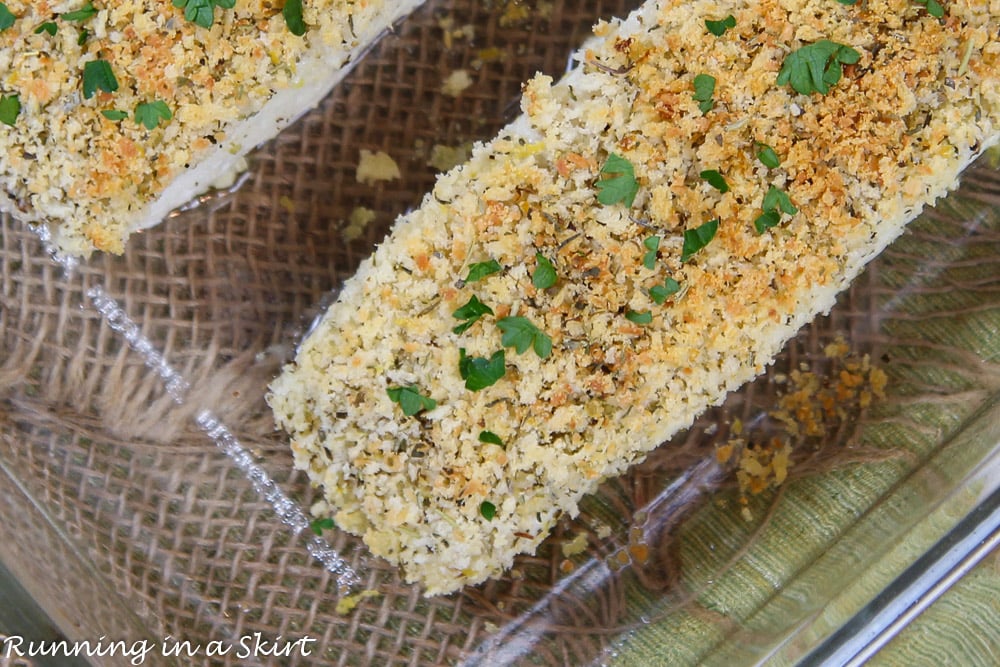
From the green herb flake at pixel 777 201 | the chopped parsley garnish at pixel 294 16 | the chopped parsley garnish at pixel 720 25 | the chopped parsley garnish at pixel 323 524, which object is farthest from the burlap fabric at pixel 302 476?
the green herb flake at pixel 777 201

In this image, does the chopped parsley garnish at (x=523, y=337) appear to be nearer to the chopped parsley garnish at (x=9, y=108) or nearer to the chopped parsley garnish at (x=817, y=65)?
the chopped parsley garnish at (x=817, y=65)

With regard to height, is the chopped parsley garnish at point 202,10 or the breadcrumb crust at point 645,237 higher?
the chopped parsley garnish at point 202,10

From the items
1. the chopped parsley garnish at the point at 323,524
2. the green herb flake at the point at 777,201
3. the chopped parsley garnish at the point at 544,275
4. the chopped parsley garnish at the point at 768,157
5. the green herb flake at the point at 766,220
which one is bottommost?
the chopped parsley garnish at the point at 323,524

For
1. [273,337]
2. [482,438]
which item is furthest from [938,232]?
[273,337]

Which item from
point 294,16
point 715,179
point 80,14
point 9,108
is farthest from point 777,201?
point 9,108

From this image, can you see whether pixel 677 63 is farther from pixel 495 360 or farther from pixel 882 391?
pixel 882 391

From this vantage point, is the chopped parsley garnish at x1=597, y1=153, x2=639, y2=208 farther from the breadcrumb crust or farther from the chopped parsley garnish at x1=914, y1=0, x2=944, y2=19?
the chopped parsley garnish at x1=914, y1=0, x2=944, y2=19
